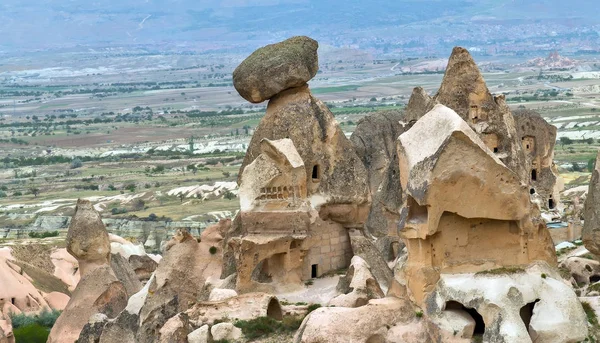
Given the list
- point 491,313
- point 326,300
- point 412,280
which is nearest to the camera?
point 491,313

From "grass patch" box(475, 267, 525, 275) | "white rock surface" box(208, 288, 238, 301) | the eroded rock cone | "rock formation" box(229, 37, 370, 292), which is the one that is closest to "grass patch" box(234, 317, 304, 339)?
"white rock surface" box(208, 288, 238, 301)

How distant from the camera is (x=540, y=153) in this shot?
4169 cm

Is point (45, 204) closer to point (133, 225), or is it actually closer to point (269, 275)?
point (133, 225)

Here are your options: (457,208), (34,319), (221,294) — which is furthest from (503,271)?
(34,319)

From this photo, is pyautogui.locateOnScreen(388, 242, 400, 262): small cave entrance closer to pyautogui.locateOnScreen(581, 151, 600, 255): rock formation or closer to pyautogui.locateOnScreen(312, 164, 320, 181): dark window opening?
pyautogui.locateOnScreen(312, 164, 320, 181): dark window opening

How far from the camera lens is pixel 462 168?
1739 cm

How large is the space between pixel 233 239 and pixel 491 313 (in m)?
9.00

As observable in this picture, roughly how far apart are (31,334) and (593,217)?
15.5 m

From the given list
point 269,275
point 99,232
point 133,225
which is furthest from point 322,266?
point 133,225

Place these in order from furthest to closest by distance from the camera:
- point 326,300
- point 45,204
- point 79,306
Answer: point 45,204 → point 79,306 → point 326,300

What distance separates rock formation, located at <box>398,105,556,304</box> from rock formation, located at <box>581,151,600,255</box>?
5.26 feet

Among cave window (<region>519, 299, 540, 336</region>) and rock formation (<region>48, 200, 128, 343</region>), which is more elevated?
cave window (<region>519, 299, 540, 336</region>)

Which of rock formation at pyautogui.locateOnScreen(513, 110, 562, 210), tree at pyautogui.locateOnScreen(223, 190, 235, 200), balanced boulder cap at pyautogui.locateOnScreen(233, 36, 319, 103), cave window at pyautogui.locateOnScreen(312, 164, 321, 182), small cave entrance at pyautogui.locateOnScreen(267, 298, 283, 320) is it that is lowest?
tree at pyautogui.locateOnScreen(223, 190, 235, 200)

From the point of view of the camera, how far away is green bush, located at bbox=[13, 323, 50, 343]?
3083 cm
